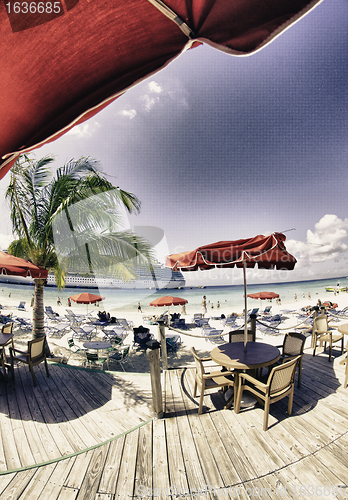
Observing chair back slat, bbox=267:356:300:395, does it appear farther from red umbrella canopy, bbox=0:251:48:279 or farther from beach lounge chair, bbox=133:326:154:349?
beach lounge chair, bbox=133:326:154:349

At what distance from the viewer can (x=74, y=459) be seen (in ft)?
9.48

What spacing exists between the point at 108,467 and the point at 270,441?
2086mm

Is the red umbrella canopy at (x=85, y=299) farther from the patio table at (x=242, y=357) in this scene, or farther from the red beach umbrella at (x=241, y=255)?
the patio table at (x=242, y=357)

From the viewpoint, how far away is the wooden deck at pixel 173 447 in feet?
8.04

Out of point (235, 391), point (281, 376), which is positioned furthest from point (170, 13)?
point (235, 391)

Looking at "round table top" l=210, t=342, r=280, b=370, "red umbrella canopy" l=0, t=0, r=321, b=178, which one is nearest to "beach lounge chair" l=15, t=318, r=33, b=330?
"round table top" l=210, t=342, r=280, b=370

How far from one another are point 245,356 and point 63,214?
→ 6.91m

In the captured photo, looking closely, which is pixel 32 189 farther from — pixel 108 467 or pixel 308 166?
pixel 308 166

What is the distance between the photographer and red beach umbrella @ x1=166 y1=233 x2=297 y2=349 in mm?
3395

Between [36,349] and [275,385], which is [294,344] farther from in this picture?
[36,349]

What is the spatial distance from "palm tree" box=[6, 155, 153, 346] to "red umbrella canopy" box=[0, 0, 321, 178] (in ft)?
23.3

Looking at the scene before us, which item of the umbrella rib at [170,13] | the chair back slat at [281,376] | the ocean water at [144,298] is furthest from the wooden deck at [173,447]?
the ocean water at [144,298]

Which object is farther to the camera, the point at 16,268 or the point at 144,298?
the point at 144,298

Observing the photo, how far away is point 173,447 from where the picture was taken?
297cm
